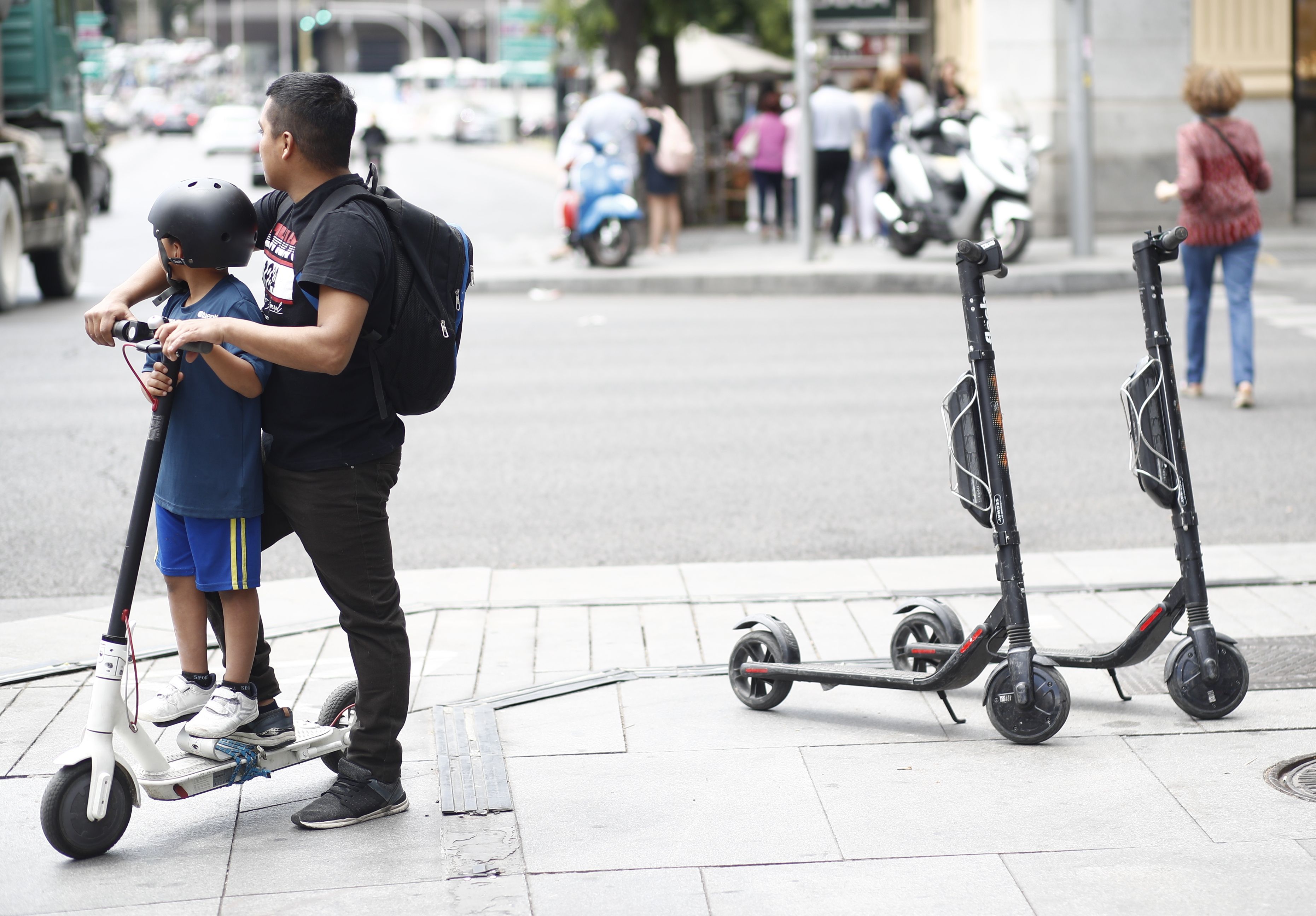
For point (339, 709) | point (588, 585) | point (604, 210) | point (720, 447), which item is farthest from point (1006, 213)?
point (339, 709)

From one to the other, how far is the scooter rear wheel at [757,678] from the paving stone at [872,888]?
1106mm

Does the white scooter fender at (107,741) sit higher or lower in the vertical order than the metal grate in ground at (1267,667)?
higher

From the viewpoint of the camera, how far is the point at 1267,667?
491 cm

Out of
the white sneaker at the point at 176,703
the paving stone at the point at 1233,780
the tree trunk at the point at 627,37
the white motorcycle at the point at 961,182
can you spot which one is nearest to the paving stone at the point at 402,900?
the white sneaker at the point at 176,703

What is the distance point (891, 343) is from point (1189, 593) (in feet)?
26.9

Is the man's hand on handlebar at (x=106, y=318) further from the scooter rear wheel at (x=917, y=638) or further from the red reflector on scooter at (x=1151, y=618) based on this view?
the red reflector on scooter at (x=1151, y=618)

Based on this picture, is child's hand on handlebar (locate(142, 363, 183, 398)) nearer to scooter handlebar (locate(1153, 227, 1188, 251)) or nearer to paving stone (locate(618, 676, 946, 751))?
paving stone (locate(618, 676, 946, 751))

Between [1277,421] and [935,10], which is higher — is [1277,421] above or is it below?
below

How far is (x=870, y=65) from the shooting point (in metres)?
28.5

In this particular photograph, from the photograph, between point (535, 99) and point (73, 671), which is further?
point (535, 99)

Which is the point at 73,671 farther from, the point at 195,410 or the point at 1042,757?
the point at 1042,757

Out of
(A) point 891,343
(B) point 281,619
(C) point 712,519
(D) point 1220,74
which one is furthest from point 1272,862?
(A) point 891,343

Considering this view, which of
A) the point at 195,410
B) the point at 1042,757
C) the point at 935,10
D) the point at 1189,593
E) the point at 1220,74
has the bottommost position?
→ the point at 1042,757

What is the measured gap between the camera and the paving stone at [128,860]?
3455 millimetres
